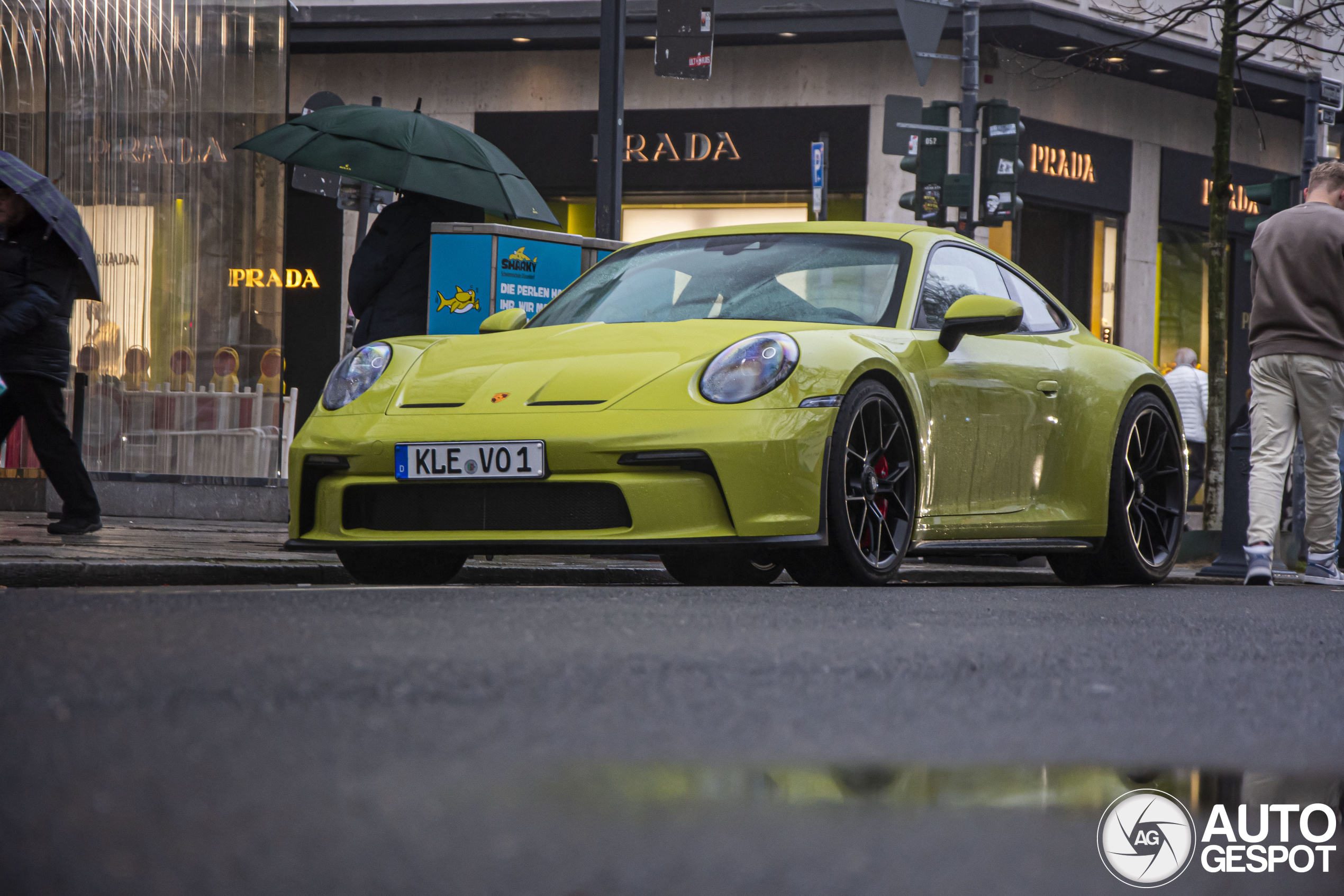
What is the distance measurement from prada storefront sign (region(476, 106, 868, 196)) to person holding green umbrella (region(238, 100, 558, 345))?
10499mm

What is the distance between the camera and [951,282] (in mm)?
6680

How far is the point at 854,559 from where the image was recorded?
548 centimetres

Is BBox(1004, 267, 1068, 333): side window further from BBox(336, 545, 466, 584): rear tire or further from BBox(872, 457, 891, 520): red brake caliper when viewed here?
BBox(336, 545, 466, 584): rear tire

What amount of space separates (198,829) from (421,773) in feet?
1.10

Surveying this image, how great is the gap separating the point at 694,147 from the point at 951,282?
13915mm

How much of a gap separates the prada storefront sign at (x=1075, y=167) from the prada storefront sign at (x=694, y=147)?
2.08m

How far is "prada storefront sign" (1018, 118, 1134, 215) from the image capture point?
800 inches

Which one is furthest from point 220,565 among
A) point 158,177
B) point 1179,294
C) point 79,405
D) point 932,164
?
point 1179,294

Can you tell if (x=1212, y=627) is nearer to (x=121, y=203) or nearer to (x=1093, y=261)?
(x=121, y=203)

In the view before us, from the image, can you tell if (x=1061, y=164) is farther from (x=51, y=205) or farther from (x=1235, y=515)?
(x=51, y=205)

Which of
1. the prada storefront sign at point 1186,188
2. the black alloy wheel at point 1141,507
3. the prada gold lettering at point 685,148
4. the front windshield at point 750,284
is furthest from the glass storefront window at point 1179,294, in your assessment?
the front windshield at point 750,284

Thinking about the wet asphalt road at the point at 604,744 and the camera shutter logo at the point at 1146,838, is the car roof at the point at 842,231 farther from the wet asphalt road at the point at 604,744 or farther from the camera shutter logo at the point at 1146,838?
the camera shutter logo at the point at 1146,838

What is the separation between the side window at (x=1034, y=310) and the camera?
7.04 m

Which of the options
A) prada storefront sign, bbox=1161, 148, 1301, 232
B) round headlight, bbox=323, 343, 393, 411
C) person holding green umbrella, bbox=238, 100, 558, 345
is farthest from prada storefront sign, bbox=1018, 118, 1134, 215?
round headlight, bbox=323, 343, 393, 411
